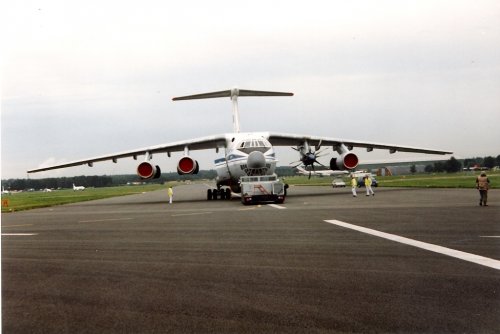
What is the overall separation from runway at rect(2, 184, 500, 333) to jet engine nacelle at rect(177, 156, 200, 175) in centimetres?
1616

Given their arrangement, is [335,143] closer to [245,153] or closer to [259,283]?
[245,153]

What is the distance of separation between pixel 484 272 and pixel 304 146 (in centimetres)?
2317

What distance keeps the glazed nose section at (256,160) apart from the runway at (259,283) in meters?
13.8

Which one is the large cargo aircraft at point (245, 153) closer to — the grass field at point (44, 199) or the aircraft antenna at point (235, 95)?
the aircraft antenna at point (235, 95)

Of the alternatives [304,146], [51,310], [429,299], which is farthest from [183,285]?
[304,146]

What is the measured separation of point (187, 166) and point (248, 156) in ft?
13.2

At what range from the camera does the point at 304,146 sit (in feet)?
96.6

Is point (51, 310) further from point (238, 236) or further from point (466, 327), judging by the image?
point (238, 236)

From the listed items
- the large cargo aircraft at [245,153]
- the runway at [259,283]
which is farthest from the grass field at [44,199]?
the runway at [259,283]

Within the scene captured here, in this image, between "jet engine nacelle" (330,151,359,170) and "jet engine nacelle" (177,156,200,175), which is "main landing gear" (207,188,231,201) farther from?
"jet engine nacelle" (330,151,359,170)

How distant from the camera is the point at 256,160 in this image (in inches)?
995

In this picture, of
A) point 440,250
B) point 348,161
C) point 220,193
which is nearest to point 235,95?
point 220,193

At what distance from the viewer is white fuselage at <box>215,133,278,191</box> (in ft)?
83.9

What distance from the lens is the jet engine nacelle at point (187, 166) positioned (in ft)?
90.7
